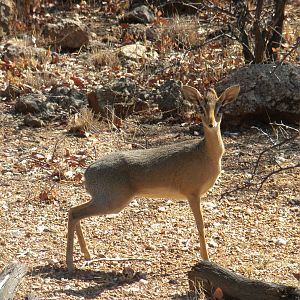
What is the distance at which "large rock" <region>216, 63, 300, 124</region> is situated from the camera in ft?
33.4

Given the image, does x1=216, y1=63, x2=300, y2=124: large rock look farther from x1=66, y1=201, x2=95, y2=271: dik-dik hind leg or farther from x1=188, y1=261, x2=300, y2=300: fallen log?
x1=188, y1=261, x2=300, y2=300: fallen log

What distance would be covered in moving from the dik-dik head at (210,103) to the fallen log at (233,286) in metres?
1.29

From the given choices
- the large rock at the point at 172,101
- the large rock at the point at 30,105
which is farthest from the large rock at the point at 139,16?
the large rock at the point at 30,105

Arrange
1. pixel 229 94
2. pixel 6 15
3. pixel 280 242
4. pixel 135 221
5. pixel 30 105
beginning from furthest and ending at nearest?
pixel 6 15, pixel 30 105, pixel 135 221, pixel 280 242, pixel 229 94

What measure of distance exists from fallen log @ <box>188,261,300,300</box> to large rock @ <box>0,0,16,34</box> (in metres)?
9.10

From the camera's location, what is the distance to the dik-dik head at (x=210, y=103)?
679 centimetres

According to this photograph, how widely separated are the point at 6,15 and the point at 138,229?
7616 millimetres

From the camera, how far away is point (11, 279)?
6.13 m

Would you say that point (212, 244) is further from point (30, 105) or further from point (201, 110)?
point (30, 105)

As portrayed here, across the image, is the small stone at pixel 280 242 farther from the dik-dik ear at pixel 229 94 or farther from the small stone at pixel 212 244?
the dik-dik ear at pixel 229 94

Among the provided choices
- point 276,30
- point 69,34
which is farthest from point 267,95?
point 69,34

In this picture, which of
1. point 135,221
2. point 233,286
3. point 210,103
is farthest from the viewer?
point 135,221

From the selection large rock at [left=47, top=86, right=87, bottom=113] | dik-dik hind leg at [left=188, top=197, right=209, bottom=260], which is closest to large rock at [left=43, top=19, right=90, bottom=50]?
large rock at [left=47, top=86, right=87, bottom=113]

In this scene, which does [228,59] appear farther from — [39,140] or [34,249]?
[34,249]
